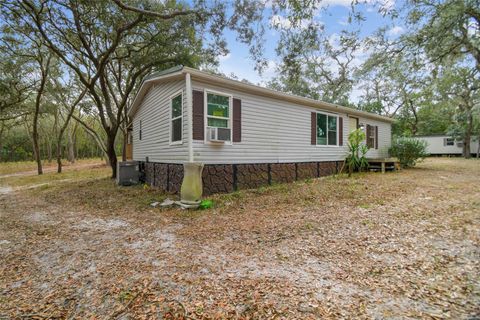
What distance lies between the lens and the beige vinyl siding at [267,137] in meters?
6.46

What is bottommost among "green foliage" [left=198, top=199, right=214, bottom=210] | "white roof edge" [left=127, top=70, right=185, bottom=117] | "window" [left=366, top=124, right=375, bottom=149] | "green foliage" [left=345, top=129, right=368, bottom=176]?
"green foliage" [left=198, top=199, right=214, bottom=210]

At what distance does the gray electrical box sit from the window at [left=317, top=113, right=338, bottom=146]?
7043mm

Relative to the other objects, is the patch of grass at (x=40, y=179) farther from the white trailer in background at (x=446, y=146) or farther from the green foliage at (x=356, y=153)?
the white trailer in background at (x=446, y=146)

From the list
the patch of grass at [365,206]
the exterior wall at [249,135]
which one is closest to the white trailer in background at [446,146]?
the exterior wall at [249,135]

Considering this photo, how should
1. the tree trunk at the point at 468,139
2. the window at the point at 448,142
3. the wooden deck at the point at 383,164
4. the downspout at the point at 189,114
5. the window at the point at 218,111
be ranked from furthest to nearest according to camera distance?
the window at the point at 448,142
the tree trunk at the point at 468,139
the wooden deck at the point at 383,164
the window at the point at 218,111
the downspout at the point at 189,114

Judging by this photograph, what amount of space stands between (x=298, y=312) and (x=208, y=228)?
7.59 ft

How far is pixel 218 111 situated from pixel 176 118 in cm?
117

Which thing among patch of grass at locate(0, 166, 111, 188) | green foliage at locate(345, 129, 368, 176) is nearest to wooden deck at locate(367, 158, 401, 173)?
green foliage at locate(345, 129, 368, 176)

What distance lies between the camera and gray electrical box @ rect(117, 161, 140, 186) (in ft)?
29.0

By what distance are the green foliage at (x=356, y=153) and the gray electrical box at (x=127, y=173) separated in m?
8.19

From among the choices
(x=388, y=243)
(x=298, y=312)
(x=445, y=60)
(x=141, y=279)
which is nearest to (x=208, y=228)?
(x=141, y=279)

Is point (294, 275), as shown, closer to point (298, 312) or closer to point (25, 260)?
point (298, 312)

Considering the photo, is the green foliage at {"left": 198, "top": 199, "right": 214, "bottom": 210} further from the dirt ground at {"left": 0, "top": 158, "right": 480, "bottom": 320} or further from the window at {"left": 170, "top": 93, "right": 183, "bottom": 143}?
the window at {"left": 170, "top": 93, "right": 183, "bottom": 143}

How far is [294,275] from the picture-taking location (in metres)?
2.48
